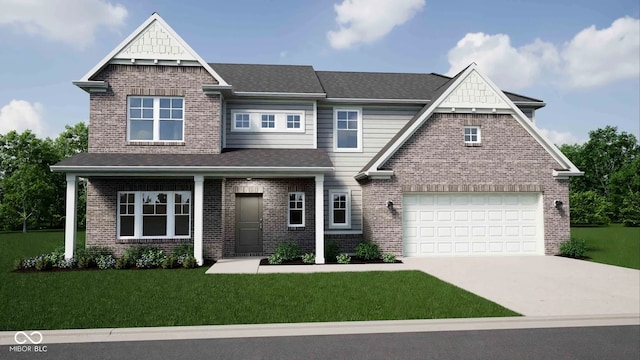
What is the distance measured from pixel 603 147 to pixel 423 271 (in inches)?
2274

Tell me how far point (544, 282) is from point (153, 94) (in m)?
13.8

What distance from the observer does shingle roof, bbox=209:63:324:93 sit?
16.6 m

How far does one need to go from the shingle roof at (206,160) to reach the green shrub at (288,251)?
2.94 m

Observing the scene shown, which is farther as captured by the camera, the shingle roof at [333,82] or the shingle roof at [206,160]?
the shingle roof at [333,82]

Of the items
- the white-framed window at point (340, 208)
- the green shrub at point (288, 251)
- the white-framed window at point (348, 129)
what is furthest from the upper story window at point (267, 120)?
the green shrub at point (288, 251)

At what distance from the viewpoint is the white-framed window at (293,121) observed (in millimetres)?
16625

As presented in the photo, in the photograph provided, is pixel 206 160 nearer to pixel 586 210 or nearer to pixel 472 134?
pixel 472 134

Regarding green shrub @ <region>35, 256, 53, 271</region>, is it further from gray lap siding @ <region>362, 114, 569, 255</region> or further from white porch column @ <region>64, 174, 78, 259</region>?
gray lap siding @ <region>362, 114, 569, 255</region>

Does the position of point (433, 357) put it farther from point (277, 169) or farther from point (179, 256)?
point (179, 256)

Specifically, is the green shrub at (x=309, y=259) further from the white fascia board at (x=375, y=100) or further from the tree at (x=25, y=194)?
the tree at (x=25, y=194)

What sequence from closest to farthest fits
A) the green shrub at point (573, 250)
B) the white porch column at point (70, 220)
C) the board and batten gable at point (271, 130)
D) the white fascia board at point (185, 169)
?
the white fascia board at point (185, 169), the white porch column at point (70, 220), the green shrub at point (573, 250), the board and batten gable at point (271, 130)

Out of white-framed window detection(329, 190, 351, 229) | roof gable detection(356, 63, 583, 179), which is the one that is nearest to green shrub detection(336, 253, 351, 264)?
white-framed window detection(329, 190, 351, 229)

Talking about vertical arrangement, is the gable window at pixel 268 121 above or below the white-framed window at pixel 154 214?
above

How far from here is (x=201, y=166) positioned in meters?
13.2
